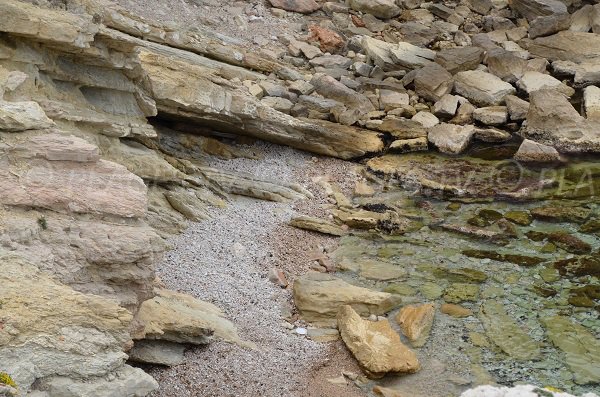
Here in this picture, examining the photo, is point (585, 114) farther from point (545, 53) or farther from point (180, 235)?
point (180, 235)

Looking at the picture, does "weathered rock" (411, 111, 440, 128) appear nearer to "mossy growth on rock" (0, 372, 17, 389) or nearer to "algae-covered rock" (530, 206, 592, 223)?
"algae-covered rock" (530, 206, 592, 223)

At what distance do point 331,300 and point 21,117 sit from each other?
737 cm

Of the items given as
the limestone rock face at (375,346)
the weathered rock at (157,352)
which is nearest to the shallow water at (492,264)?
the limestone rock face at (375,346)

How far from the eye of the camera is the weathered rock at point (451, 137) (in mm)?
23594

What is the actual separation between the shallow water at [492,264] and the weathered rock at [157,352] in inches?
152

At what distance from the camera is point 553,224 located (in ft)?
60.4

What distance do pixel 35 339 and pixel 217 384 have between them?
449 cm

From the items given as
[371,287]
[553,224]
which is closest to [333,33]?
[553,224]

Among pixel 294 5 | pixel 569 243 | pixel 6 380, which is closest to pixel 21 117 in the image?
pixel 6 380

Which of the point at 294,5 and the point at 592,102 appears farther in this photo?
the point at 294,5

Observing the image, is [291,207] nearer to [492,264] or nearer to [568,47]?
[492,264]

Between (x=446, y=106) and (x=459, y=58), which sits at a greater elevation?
(x=459, y=58)

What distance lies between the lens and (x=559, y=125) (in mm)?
23812

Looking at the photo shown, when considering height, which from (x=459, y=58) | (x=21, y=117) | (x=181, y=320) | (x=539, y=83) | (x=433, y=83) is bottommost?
(x=181, y=320)
